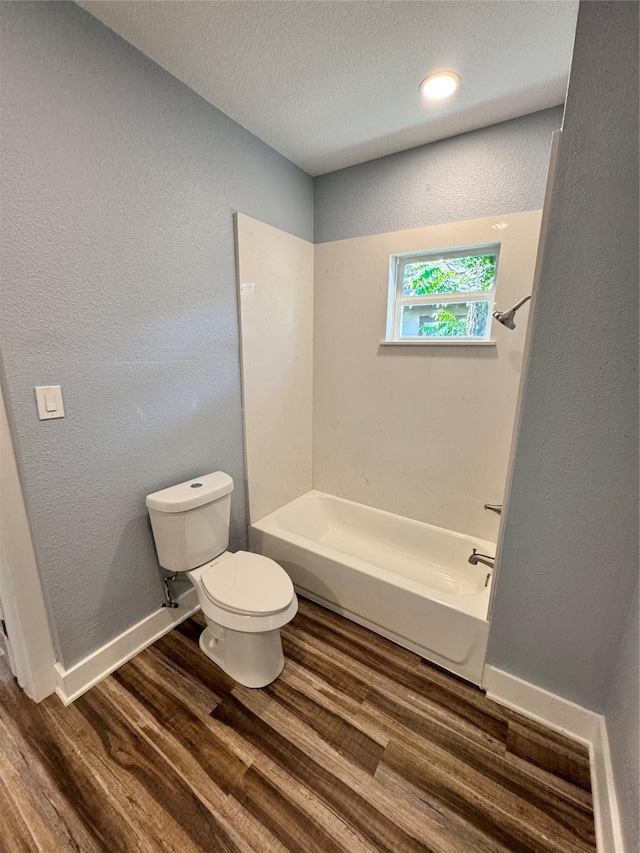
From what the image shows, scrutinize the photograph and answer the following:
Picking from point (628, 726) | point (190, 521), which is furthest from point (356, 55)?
point (628, 726)

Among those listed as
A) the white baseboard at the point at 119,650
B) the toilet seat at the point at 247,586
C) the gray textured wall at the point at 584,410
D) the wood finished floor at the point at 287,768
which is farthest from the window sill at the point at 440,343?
the white baseboard at the point at 119,650

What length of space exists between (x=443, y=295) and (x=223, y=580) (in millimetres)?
1914

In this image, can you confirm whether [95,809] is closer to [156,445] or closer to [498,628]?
[156,445]

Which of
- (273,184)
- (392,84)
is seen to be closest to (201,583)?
→ (273,184)

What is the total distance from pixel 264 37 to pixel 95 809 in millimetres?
2647

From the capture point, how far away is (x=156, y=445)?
1601mm

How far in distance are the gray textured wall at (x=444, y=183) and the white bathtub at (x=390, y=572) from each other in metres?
1.80

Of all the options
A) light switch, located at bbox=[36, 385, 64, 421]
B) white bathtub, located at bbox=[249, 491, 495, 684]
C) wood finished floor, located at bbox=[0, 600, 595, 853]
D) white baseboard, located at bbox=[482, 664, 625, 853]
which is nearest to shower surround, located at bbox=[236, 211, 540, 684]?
white bathtub, located at bbox=[249, 491, 495, 684]

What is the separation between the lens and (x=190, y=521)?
5.21 ft

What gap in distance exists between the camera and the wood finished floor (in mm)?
1025

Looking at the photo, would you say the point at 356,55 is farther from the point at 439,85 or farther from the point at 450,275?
the point at 450,275

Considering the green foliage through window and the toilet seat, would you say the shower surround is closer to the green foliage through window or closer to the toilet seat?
the green foliage through window

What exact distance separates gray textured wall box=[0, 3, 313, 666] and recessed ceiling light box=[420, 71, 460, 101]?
865 mm

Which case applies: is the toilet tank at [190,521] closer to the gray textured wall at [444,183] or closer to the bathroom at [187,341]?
the bathroom at [187,341]
